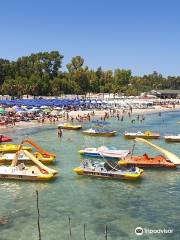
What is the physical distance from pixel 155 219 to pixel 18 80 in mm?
138078

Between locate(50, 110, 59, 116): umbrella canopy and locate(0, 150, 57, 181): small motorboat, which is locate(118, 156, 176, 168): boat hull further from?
locate(50, 110, 59, 116): umbrella canopy

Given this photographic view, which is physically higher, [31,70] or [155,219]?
[31,70]

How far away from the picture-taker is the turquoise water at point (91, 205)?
31.7m

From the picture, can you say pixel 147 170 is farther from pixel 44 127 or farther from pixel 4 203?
pixel 44 127

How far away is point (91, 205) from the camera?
37969mm

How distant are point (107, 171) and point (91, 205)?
946cm

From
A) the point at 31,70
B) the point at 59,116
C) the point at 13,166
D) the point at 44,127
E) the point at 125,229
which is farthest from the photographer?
the point at 31,70

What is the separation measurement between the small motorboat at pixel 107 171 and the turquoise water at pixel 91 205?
793 millimetres

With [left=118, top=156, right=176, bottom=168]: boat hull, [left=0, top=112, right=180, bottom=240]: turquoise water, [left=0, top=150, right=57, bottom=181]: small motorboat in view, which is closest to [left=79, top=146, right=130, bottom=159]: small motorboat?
[left=118, top=156, right=176, bottom=168]: boat hull

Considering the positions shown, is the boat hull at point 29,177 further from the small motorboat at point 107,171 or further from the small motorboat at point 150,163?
the small motorboat at point 150,163

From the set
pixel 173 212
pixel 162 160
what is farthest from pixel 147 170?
pixel 173 212

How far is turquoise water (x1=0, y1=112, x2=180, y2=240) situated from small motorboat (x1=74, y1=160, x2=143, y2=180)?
0.79 metres

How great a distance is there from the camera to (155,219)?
34406 mm

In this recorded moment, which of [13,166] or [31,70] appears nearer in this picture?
[13,166]
